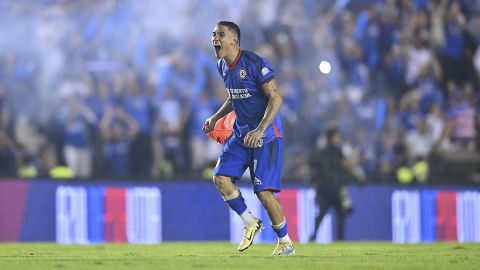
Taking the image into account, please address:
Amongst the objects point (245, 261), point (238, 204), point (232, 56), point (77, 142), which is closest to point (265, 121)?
point (232, 56)

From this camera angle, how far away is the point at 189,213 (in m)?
17.6

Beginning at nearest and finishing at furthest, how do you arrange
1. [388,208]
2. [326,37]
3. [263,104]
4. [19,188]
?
[263,104]
[19,188]
[388,208]
[326,37]

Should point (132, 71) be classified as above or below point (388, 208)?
above

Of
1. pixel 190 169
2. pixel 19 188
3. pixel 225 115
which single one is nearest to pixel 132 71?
pixel 190 169

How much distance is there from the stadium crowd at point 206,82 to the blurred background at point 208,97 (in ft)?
0.09

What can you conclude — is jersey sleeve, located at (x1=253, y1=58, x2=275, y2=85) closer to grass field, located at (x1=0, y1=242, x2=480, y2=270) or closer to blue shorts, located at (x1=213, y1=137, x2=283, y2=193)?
blue shorts, located at (x1=213, y1=137, x2=283, y2=193)

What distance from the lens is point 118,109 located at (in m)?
19.2

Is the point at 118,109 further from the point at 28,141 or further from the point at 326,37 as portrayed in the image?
the point at 326,37

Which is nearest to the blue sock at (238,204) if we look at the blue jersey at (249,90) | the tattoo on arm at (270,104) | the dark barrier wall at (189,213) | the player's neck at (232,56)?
the blue jersey at (249,90)

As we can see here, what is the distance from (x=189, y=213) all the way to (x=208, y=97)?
294 cm

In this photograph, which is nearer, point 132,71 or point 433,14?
point 132,71

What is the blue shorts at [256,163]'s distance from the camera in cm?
1023

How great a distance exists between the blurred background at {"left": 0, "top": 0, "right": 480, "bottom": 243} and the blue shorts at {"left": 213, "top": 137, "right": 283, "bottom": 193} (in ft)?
23.1

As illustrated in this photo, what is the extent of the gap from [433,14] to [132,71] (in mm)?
6731
